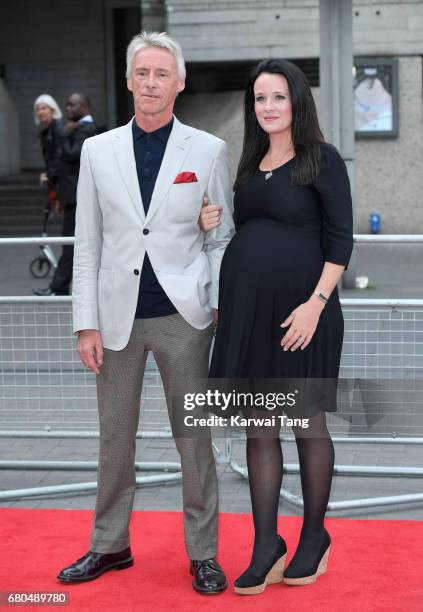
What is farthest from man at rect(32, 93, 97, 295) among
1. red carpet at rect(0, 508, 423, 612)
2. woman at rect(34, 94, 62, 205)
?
red carpet at rect(0, 508, 423, 612)

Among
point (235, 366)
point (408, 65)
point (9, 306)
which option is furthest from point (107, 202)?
point (408, 65)

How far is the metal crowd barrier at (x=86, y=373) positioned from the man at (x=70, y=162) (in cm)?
530

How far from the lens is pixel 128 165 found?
14.0ft

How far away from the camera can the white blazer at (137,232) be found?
13.9ft

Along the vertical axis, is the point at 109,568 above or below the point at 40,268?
below

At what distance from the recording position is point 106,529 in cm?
455

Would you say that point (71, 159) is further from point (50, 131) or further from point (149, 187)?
point (149, 187)

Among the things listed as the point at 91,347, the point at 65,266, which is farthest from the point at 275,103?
the point at 65,266

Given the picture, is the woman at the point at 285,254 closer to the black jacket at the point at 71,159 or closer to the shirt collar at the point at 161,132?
the shirt collar at the point at 161,132

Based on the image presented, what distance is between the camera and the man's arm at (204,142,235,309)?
14.2 ft

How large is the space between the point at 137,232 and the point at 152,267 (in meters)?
0.14

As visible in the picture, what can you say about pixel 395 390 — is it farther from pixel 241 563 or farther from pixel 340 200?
pixel 340 200

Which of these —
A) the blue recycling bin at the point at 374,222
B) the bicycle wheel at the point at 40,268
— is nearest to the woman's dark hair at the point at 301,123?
the bicycle wheel at the point at 40,268

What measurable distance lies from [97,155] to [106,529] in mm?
1458
